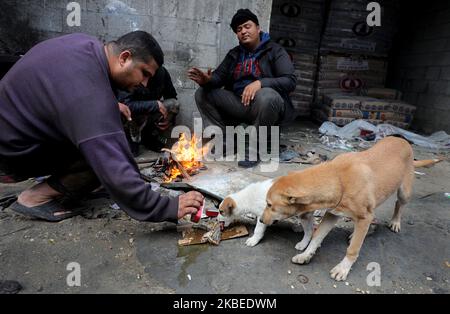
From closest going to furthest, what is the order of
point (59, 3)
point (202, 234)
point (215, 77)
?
1. point (202, 234)
2. point (215, 77)
3. point (59, 3)

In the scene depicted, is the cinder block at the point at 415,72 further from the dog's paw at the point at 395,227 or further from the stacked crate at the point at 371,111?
the dog's paw at the point at 395,227

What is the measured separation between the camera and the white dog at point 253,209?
97.0 inches

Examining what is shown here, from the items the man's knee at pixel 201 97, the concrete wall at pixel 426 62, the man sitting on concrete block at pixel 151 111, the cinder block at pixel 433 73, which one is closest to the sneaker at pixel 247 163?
the man's knee at pixel 201 97

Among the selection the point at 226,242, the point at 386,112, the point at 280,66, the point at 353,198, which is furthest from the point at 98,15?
the point at 386,112

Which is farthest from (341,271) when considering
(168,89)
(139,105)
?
(168,89)

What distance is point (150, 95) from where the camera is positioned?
15.0ft

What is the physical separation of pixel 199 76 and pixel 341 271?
3.30 meters

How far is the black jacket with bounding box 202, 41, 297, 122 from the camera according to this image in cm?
426

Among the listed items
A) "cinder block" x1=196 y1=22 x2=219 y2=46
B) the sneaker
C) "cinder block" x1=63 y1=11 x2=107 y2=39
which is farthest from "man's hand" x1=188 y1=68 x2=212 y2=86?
"cinder block" x1=63 y1=11 x2=107 y2=39

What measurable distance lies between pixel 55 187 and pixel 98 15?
11.5 ft

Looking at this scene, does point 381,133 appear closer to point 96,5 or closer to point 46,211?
point 96,5

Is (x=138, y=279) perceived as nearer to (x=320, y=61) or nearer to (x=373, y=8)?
(x=320, y=61)

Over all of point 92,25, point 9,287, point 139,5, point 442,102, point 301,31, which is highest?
point 301,31

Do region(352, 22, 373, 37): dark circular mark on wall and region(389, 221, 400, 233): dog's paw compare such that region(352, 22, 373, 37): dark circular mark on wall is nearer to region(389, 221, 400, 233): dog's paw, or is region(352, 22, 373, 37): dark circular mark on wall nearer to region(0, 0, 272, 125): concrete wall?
region(0, 0, 272, 125): concrete wall
